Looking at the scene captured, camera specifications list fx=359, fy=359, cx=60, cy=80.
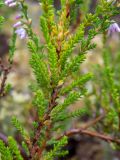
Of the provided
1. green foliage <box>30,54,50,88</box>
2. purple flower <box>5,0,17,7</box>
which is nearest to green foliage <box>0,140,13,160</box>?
green foliage <box>30,54,50,88</box>

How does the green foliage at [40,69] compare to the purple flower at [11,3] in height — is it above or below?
below

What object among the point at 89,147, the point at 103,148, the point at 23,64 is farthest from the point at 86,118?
the point at 23,64

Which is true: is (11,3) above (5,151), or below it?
above

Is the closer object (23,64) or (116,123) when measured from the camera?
(116,123)

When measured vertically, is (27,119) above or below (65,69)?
below

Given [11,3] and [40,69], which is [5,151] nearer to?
[40,69]

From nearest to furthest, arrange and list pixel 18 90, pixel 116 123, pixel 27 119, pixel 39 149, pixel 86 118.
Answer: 1. pixel 39 149
2. pixel 116 123
3. pixel 27 119
4. pixel 86 118
5. pixel 18 90

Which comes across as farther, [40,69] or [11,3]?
[11,3]

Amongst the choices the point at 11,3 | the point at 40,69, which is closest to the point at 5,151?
the point at 40,69

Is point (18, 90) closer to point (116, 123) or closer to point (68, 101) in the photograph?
point (116, 123)

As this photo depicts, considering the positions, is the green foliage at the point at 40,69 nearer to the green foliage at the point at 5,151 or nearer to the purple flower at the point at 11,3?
the green foliage at the point at 5,151

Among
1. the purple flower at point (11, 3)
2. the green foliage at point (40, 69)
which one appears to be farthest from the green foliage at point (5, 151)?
the purple flower at point (11, 3)
